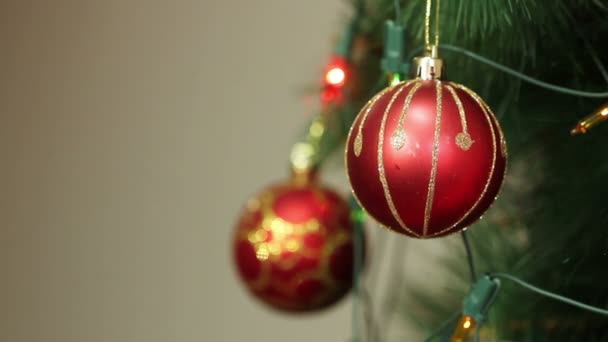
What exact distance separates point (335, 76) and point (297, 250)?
0.47ft

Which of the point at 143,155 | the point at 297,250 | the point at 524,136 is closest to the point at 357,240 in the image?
the point at 297,250

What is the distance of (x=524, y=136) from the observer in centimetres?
62

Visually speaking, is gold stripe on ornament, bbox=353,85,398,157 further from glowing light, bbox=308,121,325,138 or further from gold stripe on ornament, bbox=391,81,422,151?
glowing light, bbox=308,121,325,138

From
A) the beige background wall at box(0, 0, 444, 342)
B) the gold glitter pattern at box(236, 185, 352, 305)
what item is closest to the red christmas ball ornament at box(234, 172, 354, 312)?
the gold glitter pattern at box(236, 185, 352, 305)

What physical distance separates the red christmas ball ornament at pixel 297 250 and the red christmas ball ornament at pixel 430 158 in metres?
0.31

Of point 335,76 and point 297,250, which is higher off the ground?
point 335,76

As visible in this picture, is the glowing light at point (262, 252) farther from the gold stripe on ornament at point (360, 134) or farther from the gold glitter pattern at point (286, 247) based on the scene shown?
the gold stripe on ornament at point (360, 134)

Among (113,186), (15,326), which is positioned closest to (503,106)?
(113,186)

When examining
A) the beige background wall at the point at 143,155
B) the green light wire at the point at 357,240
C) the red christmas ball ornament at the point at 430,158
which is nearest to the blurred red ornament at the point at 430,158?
the red christmas ball ornament at the point at 430,158

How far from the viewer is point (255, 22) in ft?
4.21

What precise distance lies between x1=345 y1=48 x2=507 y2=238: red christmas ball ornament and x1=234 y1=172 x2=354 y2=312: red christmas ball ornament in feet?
1.02

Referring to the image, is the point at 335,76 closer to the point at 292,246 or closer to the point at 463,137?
the point at 292,246

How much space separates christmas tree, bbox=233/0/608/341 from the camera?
1.60 ft

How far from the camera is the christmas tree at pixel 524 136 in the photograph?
1.60 feet
